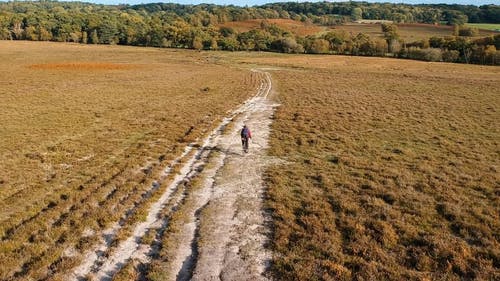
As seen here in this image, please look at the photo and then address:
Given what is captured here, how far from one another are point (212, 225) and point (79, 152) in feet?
44.8

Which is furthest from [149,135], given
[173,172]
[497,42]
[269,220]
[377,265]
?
[497,42]

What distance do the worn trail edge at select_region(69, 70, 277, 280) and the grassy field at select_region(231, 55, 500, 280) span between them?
83 cm

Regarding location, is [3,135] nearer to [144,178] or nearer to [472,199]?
[144,178]

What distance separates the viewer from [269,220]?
15.3 meters

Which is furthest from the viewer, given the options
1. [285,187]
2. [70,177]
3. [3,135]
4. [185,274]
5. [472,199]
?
[3,135]

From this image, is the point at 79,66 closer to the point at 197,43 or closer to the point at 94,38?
the point at 197,43

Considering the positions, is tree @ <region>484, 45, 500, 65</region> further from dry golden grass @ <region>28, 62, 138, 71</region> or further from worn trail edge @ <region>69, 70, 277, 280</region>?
worn trail edge @ <region>69, 70, 277, 280</region>

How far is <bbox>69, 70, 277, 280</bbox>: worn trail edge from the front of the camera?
474 inches

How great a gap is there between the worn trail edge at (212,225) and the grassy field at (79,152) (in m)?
0.95

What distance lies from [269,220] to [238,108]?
25.8m

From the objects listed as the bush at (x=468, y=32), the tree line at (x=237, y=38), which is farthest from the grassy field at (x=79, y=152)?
the bush at (x=468, y=32)

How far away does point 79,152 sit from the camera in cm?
2442

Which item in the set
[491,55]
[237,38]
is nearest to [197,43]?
[237,38]

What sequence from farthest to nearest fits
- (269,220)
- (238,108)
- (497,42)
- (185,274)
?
(497,42) → (238,108) → (269,220) → (185,274)
